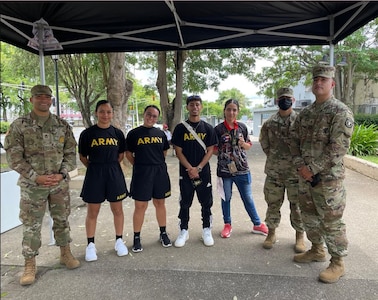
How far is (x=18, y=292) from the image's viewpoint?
8.52ft

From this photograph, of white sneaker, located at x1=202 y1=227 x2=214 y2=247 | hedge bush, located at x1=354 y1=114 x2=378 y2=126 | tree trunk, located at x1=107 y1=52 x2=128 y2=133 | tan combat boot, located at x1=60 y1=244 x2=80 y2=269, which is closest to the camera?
tan combat boot, located at x1=60 y1=244 x2=80 y2=269

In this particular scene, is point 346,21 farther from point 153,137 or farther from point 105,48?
point 105,48

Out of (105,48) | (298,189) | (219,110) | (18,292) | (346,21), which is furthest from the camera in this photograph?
(219,110)

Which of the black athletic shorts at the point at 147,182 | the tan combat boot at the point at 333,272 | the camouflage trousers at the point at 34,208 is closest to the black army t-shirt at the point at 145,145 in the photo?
the black athletic shorts at the point at 147,182

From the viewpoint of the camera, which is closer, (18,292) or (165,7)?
(18,292)

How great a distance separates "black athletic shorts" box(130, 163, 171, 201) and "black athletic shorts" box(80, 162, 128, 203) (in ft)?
0.59

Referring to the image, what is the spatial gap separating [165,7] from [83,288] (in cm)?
285

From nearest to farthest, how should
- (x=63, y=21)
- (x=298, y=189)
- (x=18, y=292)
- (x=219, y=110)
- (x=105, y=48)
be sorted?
(x=18, y=292), (x=298, y=189), (x=63, y=21), (x=105, y=48), (x=219, y=110)

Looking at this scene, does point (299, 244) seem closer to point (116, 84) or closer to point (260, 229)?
point (260, 229)

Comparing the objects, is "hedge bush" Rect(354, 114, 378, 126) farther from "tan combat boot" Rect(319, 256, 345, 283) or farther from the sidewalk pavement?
"tan combat boot" Rect(319, 256, 345, 283)

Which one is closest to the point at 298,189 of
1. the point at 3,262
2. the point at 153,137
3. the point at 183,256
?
the point at 183,256

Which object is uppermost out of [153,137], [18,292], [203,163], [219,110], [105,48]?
[219,110]

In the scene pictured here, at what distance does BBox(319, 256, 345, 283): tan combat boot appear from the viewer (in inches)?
104

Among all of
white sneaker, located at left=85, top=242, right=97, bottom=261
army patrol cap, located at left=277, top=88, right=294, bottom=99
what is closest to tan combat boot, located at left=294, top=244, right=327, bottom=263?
army patrol cap, located at left=277, top=88, right=294, bottom=99
